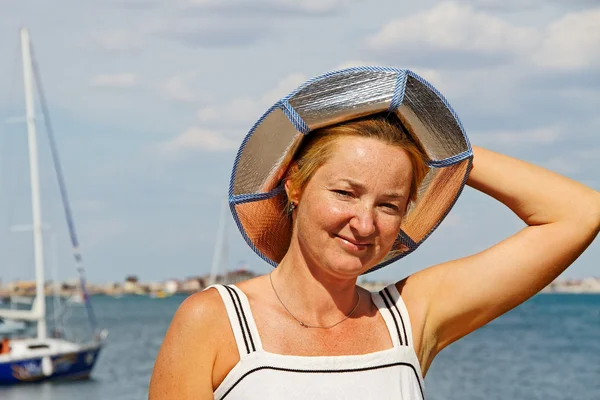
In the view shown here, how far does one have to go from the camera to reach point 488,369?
41469 mm

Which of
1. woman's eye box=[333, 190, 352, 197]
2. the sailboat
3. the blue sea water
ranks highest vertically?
woman's eye box=[333, 190, 352, 197]

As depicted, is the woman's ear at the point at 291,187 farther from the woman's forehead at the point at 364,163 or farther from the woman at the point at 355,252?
the woman's forehead at the point at 364,163

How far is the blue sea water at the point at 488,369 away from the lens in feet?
110

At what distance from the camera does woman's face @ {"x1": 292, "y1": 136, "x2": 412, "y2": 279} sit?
7.49 ft

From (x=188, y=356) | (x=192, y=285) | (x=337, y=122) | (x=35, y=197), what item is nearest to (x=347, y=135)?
(x=337, y=122)

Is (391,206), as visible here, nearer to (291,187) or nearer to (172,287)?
(291,187)

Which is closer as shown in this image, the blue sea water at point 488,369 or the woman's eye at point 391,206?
the woman's eye at point 391,206

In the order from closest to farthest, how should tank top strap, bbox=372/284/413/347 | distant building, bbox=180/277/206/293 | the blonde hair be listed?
the blonde hair, tank top strap, bbox=372/284/413/347, distant building, bbox=180/277/206/293

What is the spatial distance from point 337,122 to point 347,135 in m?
0.04

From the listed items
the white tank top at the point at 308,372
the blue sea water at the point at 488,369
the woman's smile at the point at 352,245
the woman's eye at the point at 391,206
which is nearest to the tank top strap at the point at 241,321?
the white tank top at the point at 308,372

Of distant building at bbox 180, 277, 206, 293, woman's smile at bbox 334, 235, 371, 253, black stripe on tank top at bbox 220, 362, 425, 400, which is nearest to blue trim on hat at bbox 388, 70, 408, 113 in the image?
woman's smile at bbox 334, 235, 371, 253

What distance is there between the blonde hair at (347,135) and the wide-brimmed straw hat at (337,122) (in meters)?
0.02

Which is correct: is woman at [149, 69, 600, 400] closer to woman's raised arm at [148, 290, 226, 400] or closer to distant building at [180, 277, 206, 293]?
woman's raised arm at [148, 290, 226, 400]

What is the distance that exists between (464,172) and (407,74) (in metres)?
0.37
